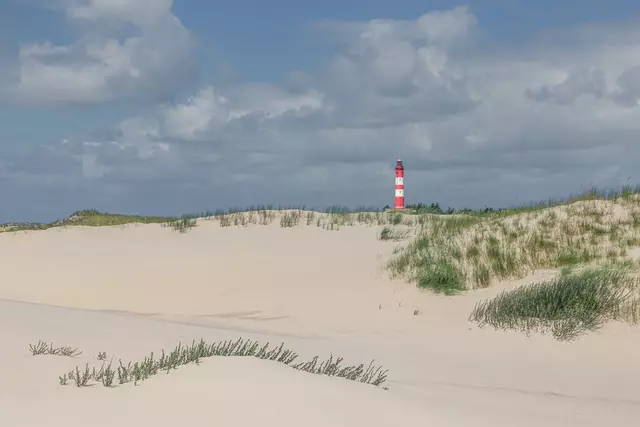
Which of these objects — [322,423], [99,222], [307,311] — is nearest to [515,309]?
[307,311]

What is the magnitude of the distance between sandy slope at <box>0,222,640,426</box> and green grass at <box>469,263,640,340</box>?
222mm

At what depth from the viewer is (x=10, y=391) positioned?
16.7 feet

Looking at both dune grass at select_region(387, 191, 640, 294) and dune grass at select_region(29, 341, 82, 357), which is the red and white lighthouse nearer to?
dune grass at select_region(387, 191, 640, 294)

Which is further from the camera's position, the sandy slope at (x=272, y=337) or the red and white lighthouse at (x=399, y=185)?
the red and white lighthouse at (x=399, y=185)

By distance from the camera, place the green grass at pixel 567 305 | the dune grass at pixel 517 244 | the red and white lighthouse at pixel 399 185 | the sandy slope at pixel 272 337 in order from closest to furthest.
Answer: the sandy slope at pixel 272 337 < the green grass at pixel 567 305 < the dune grass at pixel 517 244 < the red and white lighthouse at pixel 399 185

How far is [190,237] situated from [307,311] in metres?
6.51

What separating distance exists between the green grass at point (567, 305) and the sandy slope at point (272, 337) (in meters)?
0.22

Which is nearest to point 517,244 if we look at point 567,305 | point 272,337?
point 567,305

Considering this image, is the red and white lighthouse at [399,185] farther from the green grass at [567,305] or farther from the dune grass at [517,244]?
the green grass at [567,305]

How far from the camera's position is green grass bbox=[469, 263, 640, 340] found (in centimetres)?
1007

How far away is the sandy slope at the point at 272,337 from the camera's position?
4.98 m

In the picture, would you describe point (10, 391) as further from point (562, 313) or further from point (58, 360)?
point (562, 313)

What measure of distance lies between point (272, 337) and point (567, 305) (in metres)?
4.10

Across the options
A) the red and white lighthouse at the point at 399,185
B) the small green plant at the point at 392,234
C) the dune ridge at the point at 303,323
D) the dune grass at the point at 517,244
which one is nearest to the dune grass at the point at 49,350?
the dune ridge at the point at 303,323
